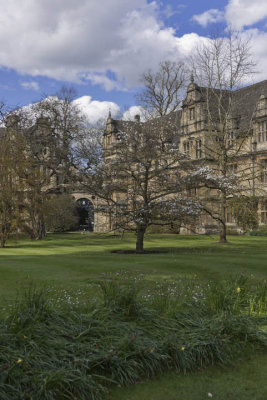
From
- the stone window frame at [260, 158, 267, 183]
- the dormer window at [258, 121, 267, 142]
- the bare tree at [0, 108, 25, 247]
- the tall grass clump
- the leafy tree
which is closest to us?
the tall grass clump

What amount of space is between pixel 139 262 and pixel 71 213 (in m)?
35.0

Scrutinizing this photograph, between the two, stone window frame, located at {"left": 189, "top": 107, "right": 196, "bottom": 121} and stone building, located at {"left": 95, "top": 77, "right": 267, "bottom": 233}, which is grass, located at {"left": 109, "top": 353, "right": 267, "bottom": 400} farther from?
stone window frame, located at {"left": 189, "top": 107, "right": 196, "bottom": 121}

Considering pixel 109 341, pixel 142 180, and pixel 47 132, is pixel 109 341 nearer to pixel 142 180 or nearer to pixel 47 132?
pixel 142 180

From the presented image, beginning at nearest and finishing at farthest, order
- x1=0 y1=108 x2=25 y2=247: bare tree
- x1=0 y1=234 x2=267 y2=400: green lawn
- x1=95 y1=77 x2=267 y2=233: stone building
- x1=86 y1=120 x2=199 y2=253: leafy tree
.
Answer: x1=0 y1=234 x2=267 y2=400: green lawn → x1=86 y1=120 x2=199 y2=253: leafy tree → x1=0 y1=108 x2=25 y2=247: bare tree → x1=95 y1=77 x2=267 y2=233: stone building

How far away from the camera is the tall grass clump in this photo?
15.1ft

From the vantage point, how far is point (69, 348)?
5.24 metres

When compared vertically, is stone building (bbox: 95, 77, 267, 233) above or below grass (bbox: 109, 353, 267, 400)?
above

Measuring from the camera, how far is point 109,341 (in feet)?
18.6

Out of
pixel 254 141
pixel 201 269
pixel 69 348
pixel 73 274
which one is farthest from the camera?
pixel 254 141

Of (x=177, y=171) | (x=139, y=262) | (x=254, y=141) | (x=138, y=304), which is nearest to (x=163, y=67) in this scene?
(x=254, y=141)

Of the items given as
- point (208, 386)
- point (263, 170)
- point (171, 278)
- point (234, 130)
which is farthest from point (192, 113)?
point (208, 386)

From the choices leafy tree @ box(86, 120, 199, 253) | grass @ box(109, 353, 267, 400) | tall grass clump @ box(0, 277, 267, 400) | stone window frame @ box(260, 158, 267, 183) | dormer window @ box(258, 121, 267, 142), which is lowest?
grass @ box(109, 353, 267, 400)

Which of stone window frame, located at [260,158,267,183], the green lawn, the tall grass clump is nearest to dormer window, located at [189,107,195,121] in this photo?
stone window frame, located at [260,158,267,183]

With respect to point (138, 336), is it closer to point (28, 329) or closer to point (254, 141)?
point (28, 329)
